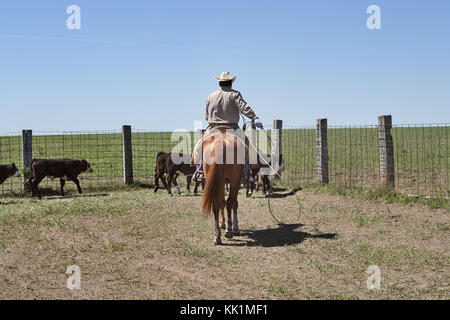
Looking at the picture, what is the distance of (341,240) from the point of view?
26.9 ft

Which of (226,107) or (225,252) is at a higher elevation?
(226,107)

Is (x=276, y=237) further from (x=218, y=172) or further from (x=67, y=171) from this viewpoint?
(x=67, y=171)

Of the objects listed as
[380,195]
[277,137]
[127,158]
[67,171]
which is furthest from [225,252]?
[127,158]

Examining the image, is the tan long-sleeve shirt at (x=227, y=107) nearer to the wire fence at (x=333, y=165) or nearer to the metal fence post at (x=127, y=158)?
the wire fence at (x=333, y=165)

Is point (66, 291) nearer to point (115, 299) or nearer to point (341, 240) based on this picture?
point (115, 299)

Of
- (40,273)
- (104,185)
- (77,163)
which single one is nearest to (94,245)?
(40,273)

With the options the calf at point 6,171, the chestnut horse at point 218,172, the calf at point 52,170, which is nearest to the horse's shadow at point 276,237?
the chestnut horse at point 218,172

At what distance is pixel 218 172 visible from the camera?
792cm

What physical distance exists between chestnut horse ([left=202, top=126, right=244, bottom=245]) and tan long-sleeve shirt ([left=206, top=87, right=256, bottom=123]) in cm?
31

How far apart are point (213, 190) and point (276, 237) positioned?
1.57 metres

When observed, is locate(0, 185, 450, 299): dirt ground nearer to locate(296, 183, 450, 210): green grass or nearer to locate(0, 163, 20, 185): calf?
locate(296, 183, 450, 210): green grass

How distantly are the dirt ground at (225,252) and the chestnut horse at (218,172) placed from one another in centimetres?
61

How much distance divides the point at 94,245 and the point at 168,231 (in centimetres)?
152
